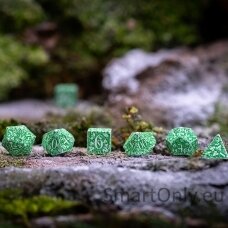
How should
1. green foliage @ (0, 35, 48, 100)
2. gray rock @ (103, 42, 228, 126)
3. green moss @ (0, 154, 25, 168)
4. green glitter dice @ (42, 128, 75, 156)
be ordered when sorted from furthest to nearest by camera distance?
green foliage @ (0, 35, 48, 100) → gray rock @ (103, 42, 228, 126) → green glitter dice @ (42, 128, 75, 156) → green moss @ (0, 154, 25, 168)

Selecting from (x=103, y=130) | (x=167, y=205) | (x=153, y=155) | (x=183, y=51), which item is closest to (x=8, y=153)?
(x=103, y=130)

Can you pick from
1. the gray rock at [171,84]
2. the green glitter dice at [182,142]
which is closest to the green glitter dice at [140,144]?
the green glitter dice at [182,142]

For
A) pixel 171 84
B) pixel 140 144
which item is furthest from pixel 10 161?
pixel 171 84

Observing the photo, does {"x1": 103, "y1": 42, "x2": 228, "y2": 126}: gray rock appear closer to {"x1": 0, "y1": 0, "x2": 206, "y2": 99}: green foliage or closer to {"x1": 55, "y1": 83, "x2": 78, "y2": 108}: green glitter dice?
{"x1": 55, "y1": 83, "x2": 78, "y2": 108}: green glitter dice

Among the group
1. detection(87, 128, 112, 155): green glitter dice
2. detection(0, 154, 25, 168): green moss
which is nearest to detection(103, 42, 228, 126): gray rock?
detection(87, 128, 112, 155): green glitter dice

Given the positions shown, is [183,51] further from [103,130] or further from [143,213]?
[143,213]

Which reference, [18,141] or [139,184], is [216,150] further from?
[18,141]
